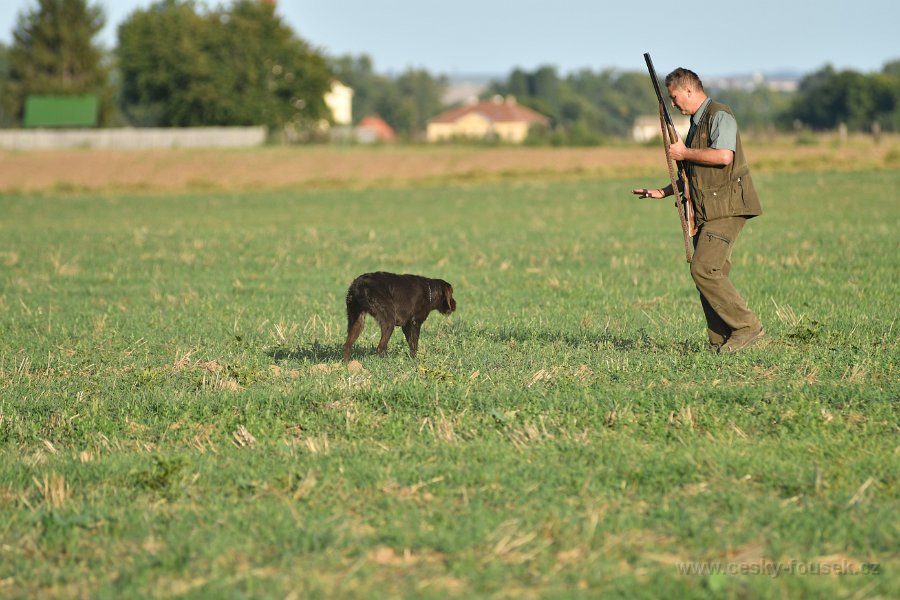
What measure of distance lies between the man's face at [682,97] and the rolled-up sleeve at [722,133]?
0.25 metres

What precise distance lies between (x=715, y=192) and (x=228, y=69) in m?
89.6

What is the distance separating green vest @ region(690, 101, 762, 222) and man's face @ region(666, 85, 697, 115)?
0.15m

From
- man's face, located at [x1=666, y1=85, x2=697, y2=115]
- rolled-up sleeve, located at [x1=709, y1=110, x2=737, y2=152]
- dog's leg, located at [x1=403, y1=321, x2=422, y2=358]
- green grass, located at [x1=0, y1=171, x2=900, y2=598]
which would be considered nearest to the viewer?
green grass, located at [x1=0, y1=171, x2=900, y2=598]

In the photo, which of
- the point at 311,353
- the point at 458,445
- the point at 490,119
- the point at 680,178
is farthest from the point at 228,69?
the point at 458,445

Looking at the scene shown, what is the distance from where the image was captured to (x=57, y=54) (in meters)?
97.2

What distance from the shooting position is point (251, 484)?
634 centimetres

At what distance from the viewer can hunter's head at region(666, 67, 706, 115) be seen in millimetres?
8930

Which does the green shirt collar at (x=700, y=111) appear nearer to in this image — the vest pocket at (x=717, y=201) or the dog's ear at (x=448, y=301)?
the vest pocket at (x=717, y=201)

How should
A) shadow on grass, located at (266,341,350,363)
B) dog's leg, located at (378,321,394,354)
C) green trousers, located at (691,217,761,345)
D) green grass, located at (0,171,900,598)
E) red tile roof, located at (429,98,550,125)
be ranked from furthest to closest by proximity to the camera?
1. red tile roof, located at (429,98,550,125)
2. shadow on grass, located at (266,341,350,363)
3. dog's leg, located at (378,321,394,354)
4. green trousers, located at (691,217,761,345)
5. green grass, located at (0,171,900,598)

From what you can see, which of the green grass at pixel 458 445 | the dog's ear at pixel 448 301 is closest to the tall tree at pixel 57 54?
the green grass at pixel 458 445

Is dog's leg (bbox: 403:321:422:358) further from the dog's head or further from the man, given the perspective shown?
the man

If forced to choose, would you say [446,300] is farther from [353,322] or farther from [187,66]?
[187,66]

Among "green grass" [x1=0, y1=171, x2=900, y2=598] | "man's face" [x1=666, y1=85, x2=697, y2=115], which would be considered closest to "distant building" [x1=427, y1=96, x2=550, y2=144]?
"green grass" [x1=0, y1=171, x2=900, y2=598]

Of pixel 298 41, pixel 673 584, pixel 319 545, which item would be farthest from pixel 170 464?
pixel 298 41
